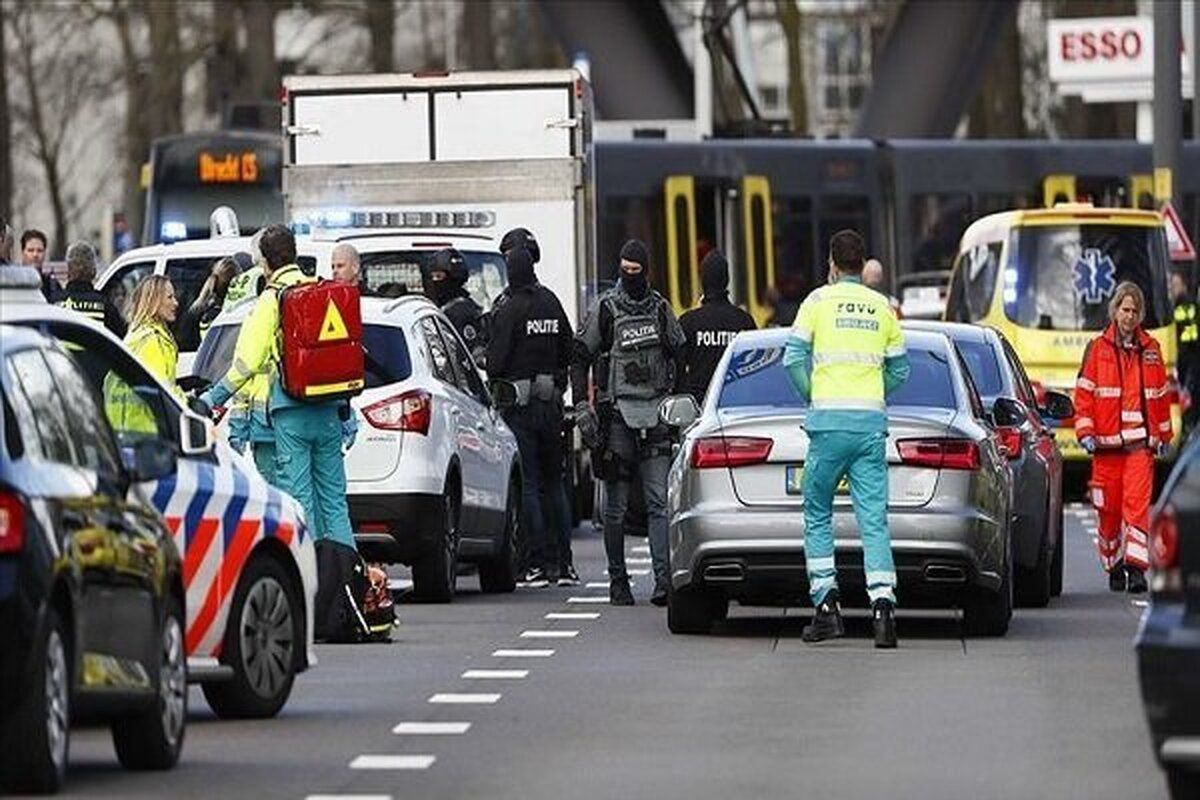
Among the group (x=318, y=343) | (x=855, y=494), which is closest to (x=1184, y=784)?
(x=855, y=494)

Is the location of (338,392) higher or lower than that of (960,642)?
higher

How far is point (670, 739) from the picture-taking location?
13828 millimetres

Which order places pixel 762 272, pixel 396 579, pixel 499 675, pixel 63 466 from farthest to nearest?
1. pixel 762 272
2. pixel 396 579
3. pixel 499 675
4. pixel 63 466

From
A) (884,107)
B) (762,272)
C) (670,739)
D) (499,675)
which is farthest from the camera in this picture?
(884,107)

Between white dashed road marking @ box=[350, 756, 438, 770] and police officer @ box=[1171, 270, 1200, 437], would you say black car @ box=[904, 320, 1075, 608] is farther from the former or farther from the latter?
police officer @ box=[1171, 270, 1200, 437]

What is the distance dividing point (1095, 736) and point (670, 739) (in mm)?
1445

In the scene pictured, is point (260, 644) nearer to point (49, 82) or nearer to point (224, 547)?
point (224, 547)

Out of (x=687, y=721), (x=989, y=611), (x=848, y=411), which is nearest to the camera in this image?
(x=687, y=721)

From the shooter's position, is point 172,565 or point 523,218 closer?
point 172,565

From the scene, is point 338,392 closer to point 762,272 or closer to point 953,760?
point 953,760

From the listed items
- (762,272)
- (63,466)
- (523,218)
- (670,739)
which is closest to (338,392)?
(670,739)

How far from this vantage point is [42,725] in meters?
11.5

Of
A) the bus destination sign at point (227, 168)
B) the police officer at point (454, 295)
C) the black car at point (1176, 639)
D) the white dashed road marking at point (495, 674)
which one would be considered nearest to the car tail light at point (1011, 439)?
the white dashed road marking at point (495, 674)

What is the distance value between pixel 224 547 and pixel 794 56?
55.1 meters
